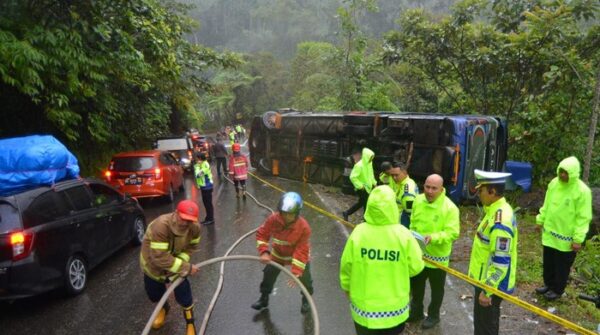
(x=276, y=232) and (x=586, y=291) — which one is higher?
(x=276, y=232)

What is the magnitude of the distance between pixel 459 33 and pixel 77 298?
12619 millimetres

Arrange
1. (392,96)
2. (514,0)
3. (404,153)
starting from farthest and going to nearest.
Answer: (392,96) < (514,0) < (404,153)

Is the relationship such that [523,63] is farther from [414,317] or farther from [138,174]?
[138,174]

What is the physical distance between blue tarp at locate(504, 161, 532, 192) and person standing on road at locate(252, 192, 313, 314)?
8035 millimetres

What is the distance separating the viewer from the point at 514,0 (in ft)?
41.4

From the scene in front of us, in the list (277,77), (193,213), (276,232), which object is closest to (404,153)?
(276,232)

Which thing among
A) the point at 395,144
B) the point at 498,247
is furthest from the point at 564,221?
the point at 395,144

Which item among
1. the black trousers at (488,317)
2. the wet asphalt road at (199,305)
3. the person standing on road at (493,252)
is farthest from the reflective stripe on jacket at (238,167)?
the black trousers at (488,317)

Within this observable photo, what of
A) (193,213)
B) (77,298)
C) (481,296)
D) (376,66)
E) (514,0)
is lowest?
(77,298)

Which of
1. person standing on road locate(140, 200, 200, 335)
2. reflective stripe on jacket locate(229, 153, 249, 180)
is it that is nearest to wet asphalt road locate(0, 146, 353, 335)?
person standing on road locate(140, 200, 200, 335)

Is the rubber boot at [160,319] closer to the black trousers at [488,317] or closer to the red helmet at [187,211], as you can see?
the red helmet at [187,211]

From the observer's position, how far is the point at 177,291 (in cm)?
459

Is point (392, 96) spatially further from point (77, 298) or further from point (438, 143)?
point (77, 298)

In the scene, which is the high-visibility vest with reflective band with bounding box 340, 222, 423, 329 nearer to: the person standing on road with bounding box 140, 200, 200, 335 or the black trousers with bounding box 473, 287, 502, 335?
the black trousers with bounding box 473, 287, 502, 335
